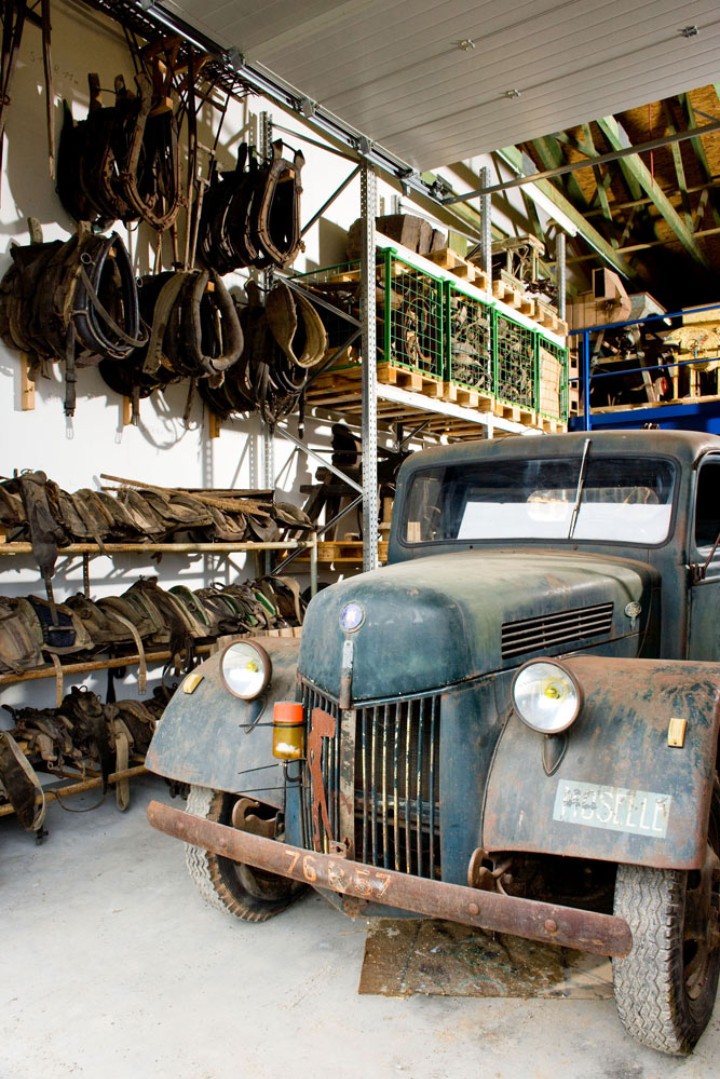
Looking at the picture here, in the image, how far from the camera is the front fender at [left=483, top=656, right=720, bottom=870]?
194cm

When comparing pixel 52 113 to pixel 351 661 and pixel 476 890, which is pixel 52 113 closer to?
pixel 351 661

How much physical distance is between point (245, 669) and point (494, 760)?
902mm

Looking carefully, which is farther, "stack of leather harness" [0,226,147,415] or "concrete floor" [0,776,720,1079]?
"stack of leather harness" [0,226,147,415]

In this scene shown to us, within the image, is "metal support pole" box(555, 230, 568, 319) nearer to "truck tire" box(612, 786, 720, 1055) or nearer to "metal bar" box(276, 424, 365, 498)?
"metal bar" box(276, 424, 365, 498)

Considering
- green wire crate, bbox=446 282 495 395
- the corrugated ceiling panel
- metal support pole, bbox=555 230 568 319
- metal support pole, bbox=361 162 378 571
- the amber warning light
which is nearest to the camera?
the amber warning light

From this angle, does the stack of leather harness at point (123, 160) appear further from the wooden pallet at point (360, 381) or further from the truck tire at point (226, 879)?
the truck tire at point (226, 879)

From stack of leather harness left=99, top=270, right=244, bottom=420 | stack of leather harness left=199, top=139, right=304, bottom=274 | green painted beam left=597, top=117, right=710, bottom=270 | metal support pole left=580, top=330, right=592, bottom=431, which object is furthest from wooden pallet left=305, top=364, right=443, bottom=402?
green painted beam left=597, top=117, right=710, bottom=270

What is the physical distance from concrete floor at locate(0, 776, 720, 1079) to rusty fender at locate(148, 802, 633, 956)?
403 millimetres

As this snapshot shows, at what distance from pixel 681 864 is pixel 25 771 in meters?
2.74

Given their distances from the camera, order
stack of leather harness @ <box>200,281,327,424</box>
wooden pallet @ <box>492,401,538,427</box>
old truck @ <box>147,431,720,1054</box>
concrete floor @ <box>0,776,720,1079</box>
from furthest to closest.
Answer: wooden pallet @ <box>492,401,538,427</box>, stack of leather harness @ <box>200,281,327,424</box>, concrete floor @ <box>0,776,720,1079</box>, old truck @ <box>147,431,720,1054</box>

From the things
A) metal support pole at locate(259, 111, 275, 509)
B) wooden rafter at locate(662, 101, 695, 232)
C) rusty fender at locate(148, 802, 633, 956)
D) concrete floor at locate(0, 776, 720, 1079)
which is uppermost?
wooden rafter at locate(662, 101, 695, 232)

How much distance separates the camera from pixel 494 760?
2.22 metres

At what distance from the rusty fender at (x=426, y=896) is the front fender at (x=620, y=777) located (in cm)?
15

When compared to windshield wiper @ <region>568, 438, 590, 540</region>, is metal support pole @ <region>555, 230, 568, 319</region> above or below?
above
